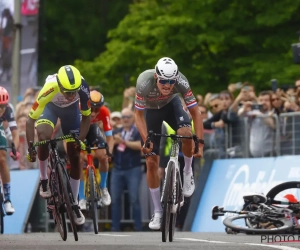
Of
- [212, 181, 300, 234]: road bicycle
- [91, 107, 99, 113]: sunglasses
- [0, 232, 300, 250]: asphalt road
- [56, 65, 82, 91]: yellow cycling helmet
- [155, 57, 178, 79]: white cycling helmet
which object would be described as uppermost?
[155, 57, 178, 79]: white cycling helmet

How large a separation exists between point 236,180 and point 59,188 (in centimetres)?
557

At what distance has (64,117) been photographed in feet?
56.4

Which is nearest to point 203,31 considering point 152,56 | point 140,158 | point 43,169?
point 152,56

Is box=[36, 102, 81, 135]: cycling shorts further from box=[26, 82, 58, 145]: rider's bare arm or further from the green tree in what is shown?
the green tree

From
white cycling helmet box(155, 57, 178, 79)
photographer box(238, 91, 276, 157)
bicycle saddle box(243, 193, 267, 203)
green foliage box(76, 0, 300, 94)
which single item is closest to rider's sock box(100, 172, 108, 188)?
photographer box(238, 91, 276, 157)

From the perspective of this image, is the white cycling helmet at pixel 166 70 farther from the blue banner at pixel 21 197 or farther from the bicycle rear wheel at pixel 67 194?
the blue banner at pixel 21 197

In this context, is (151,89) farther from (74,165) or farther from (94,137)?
(94,137)

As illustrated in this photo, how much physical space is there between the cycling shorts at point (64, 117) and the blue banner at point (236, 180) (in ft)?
13.2

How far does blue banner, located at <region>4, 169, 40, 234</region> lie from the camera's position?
24667 millimetres

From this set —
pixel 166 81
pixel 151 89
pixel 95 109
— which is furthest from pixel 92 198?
pixel 166 81

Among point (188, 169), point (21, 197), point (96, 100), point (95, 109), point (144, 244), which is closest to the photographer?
point (144, 244)

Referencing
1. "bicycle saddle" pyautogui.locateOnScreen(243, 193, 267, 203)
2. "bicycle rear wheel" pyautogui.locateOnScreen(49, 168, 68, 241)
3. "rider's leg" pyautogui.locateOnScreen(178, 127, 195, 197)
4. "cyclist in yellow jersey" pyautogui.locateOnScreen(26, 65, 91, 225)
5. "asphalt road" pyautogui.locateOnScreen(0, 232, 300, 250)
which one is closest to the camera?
"asphalt road" pyautogui.locateOnScreen(0, 232, 300, 250)

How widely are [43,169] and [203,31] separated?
15.8 m

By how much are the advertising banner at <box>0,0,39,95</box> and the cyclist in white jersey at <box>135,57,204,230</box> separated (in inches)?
441
